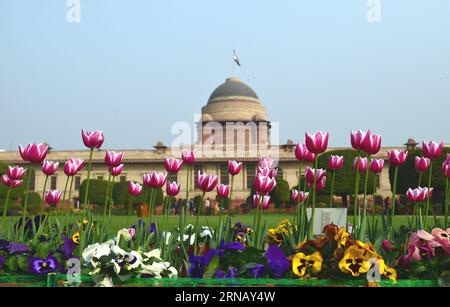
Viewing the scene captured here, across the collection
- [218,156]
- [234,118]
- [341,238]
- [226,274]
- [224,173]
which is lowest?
[226,274]

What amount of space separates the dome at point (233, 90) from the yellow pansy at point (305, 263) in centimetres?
4609

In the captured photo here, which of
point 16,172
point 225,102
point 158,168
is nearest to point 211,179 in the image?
point 16,172

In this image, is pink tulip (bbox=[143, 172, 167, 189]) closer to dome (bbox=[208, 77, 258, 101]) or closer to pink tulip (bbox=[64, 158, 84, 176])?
pink tulip (bbox=[64, 158, 84, 176])

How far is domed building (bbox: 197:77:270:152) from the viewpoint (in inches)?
1682

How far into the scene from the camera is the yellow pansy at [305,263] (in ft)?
6.48

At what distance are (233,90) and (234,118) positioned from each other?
3.77 meters

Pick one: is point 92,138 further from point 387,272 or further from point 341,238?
point 387,272

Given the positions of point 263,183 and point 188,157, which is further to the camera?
point 188,157

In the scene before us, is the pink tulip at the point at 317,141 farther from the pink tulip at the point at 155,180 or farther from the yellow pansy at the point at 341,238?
the pink tulip at the point at 155,180

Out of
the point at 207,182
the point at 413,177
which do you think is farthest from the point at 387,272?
the point at 413,177

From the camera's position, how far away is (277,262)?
2.05 meters

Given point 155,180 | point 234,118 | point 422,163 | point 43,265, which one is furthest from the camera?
point 234,118

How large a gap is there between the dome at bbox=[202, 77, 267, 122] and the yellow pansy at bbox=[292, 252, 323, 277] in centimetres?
4325

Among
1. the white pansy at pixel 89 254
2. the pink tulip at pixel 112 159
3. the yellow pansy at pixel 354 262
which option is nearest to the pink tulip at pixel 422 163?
the yellow pansy at pixel 354 262
